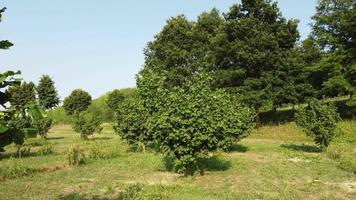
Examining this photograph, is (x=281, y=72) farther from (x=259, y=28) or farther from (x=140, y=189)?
(x=140, y=189)

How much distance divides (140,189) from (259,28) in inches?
1066

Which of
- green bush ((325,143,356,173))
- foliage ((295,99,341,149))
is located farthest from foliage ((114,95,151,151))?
green bush ((325,143,356,173))

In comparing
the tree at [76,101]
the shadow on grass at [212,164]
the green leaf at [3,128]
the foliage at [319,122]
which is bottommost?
the shadow on grass at [212,164]

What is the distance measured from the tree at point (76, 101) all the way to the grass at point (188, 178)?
45.5m

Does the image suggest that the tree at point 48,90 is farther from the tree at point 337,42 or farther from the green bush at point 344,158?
the green bush at point 344,158

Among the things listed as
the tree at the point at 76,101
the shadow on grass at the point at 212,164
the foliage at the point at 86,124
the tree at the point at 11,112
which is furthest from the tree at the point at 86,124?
the tree at the point at 11,112

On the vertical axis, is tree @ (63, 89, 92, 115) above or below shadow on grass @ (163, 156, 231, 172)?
above

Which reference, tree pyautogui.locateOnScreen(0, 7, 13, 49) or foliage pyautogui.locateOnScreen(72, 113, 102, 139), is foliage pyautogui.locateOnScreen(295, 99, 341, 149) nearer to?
tree pyautogui.locateOnScreen(0, 7, 13, 49)

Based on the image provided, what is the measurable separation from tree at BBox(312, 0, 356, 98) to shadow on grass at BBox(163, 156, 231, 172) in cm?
1714

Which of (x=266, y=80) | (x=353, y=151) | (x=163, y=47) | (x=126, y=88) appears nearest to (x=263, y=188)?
(x=353, y=151)

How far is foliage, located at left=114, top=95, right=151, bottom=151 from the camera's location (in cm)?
2353

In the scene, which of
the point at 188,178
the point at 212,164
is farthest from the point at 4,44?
the point at 212,164

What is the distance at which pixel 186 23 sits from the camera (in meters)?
54.6

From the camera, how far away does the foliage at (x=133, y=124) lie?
77.2 ft
